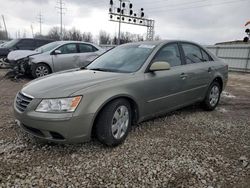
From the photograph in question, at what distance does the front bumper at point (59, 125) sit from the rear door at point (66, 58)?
16.7 feet

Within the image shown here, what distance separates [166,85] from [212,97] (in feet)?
5.79

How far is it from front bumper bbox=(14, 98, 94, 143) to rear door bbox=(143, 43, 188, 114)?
3.54 feet

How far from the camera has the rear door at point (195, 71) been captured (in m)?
3.92

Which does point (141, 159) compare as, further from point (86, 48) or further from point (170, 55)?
point (86, 48)

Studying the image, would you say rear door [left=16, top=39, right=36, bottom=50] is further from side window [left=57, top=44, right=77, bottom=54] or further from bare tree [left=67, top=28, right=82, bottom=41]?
bare tree [left=67, top=28, right=82, bottom=41]

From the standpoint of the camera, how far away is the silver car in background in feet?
23.4

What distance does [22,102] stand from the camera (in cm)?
269

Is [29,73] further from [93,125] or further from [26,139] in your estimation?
[93,125]

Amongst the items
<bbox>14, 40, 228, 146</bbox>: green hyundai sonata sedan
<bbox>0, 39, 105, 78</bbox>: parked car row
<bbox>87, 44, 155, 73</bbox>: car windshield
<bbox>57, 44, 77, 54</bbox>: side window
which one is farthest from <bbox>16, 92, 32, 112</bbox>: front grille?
<bbox>57, 44, 77, 54</bbox>: side window

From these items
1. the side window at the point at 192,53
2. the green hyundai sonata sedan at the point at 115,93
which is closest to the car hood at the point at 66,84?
the green hyundai sonata sedan at the point at 115,93

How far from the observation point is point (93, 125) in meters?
2.67

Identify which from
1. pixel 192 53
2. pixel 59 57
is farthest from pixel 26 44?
pixel 192 53

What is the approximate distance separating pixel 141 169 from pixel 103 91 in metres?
1.05

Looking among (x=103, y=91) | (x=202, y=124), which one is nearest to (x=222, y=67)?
(x=202, y=124)
